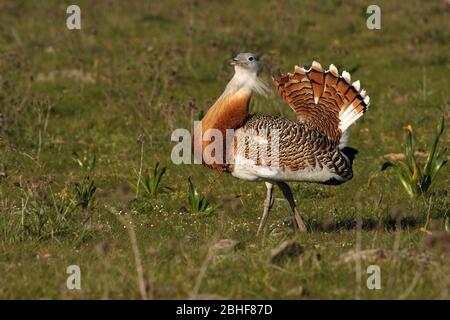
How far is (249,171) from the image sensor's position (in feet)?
23.7

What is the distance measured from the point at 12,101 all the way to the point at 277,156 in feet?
17.7

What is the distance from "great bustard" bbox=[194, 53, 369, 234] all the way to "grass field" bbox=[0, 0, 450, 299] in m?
0.46

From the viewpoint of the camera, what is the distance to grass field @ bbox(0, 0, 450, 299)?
18.6 ft

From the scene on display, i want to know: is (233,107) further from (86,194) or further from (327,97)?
(86,194)

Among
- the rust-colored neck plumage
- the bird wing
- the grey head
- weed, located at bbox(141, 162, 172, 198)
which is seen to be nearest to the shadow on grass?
the bird wing

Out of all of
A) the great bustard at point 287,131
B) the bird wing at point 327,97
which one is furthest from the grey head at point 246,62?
the bird wing at point 327,97

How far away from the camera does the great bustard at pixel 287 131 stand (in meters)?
7.27

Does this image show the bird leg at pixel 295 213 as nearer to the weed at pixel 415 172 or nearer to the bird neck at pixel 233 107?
the bird neck at pixel 233 107

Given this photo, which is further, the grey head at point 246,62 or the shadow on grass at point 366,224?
the shadow on grass at point 366,224

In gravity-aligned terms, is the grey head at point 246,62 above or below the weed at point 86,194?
above

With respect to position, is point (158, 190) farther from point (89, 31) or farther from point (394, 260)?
point (89, 31)

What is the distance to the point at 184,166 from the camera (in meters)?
10.1

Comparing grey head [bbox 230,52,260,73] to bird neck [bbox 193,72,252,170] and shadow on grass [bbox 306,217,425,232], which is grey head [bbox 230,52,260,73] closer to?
bird neck [bbox 193,72,252,170]

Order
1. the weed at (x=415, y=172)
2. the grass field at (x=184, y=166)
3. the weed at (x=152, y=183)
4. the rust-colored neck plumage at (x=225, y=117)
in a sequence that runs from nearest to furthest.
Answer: the grass field at (x=184, y=166), the rust-colored neck plumage at (x=225, y=117), the weed at (x=415, y=172), the weed at (x=152, y=183)
